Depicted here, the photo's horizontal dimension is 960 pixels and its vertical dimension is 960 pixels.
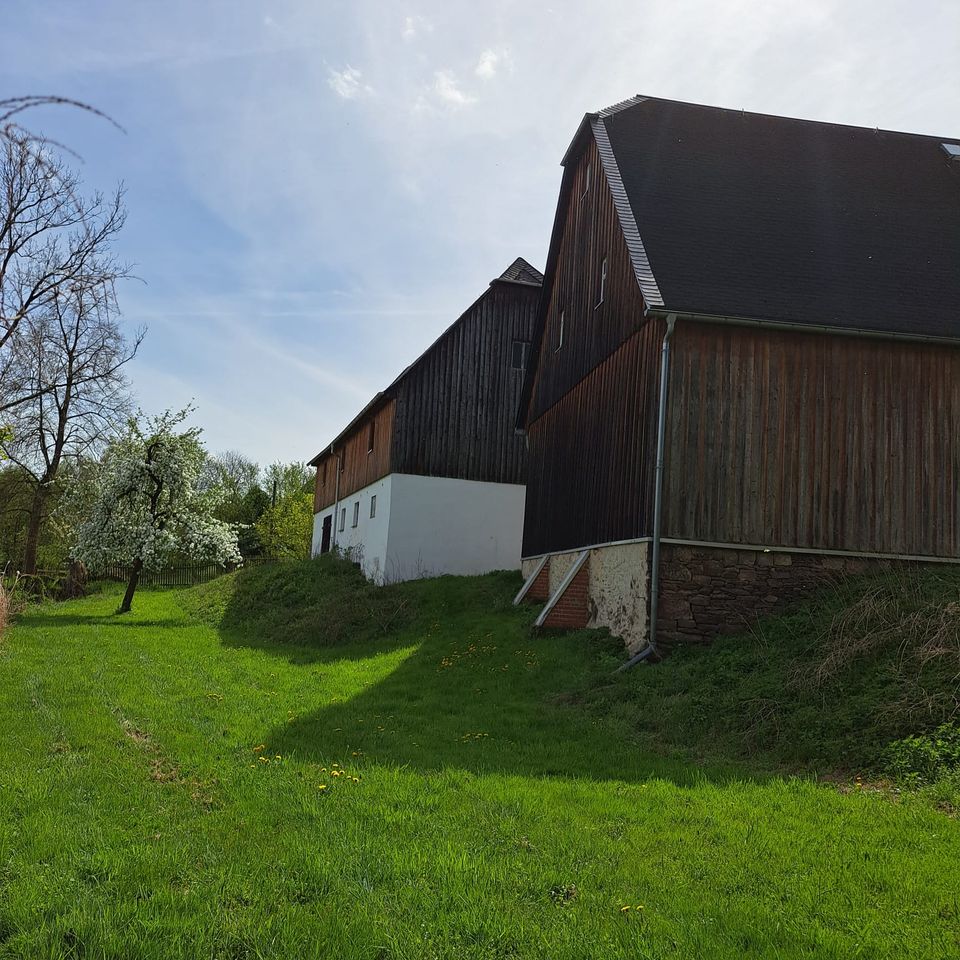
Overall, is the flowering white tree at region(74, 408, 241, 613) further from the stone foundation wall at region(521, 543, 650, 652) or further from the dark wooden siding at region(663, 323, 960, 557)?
the dark wooden siding at region(663, 323, 960, 557)

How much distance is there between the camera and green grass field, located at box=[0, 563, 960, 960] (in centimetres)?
393

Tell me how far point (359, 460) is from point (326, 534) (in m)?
6.65

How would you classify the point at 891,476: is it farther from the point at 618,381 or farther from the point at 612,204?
the point at 612,204

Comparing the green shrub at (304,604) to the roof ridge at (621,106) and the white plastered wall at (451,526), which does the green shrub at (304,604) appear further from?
the roof ridge at (621,106)

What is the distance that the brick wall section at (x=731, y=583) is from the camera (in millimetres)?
12125

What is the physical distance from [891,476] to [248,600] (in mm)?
17207

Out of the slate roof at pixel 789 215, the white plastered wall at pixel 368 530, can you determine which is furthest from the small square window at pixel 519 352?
the slate roof at pixel 789 215

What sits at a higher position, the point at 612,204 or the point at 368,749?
the point at 612,204

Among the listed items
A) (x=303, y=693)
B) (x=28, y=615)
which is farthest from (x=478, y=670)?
(x=28, y=615)

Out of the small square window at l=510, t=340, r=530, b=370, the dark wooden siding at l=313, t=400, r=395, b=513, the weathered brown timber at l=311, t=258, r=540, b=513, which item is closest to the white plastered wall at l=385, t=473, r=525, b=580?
the weathered brown timber at l=311, t=258, r=540, b=513

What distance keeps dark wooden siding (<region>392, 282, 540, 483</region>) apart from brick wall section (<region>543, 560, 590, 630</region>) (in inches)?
415

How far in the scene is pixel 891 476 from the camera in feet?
41.6

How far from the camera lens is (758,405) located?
41.7 feet

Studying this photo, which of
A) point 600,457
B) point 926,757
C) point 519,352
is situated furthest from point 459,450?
→ point 926,757
